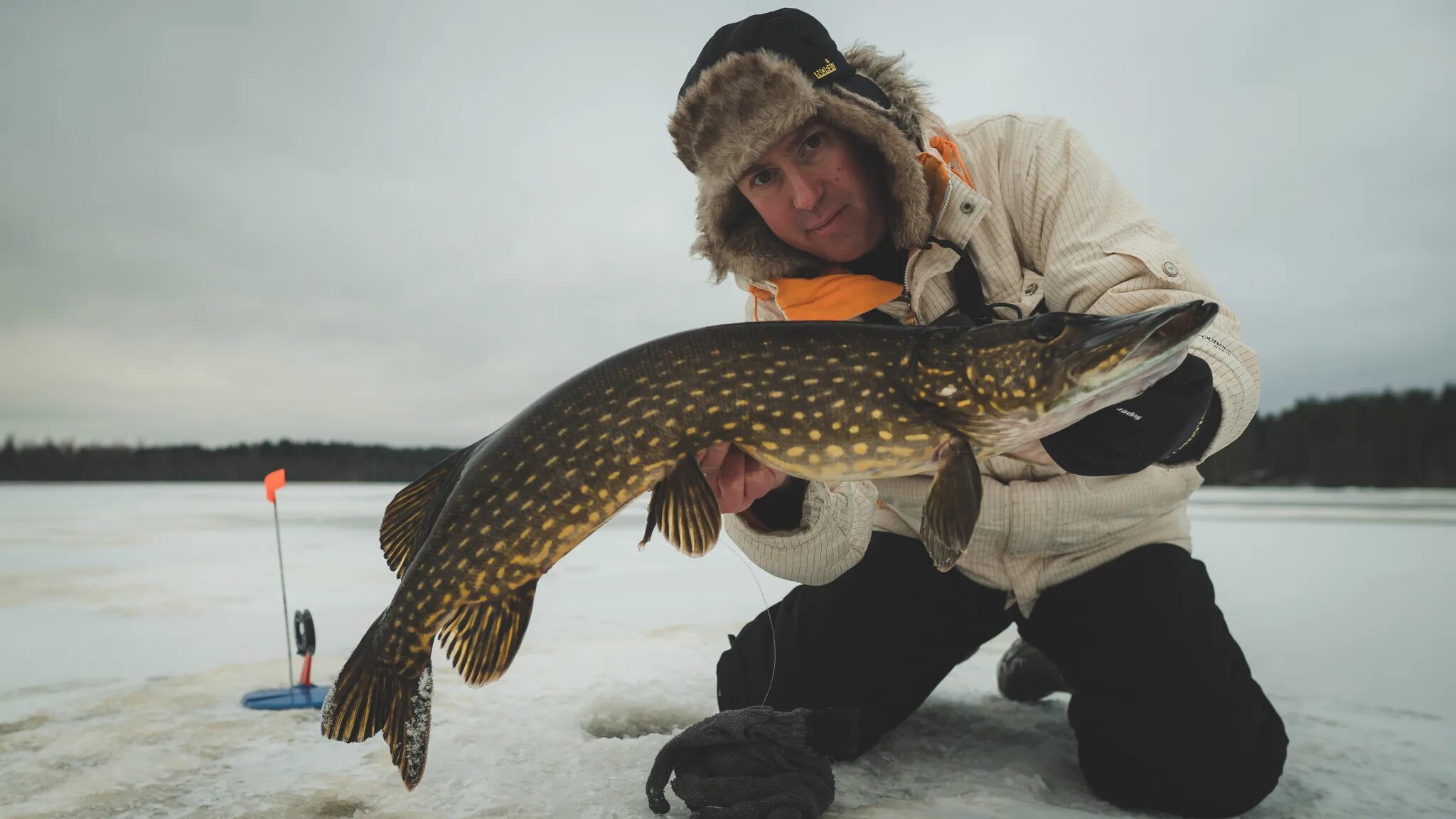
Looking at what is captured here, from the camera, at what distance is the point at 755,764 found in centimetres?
179

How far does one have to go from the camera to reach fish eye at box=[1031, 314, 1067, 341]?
1512 millimetres

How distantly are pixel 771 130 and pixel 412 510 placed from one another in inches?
56.2

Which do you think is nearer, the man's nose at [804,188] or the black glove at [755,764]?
the black glove at [755,764]

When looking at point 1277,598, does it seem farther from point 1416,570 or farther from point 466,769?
point 466,769

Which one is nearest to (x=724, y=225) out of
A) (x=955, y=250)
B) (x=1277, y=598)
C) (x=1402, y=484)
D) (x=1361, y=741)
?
(x=955, y=250)

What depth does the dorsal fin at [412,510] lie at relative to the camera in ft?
5.81

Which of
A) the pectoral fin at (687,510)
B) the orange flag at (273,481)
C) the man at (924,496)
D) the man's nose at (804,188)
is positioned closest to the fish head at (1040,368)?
the man at (924,496)

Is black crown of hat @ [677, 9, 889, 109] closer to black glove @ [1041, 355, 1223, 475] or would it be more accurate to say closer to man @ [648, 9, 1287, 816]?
man @ [648, 9, 1287, 816]

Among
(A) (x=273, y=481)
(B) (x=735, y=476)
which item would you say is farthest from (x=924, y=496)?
(A) (x=273, y=481)

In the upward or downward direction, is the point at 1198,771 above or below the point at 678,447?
below

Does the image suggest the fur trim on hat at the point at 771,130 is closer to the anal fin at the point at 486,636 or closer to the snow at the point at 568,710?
the anal fin at the point at 486,636

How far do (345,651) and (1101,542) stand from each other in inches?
120

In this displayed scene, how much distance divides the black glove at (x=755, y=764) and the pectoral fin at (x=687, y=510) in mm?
491

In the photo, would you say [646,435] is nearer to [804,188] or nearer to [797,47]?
[804,188]
